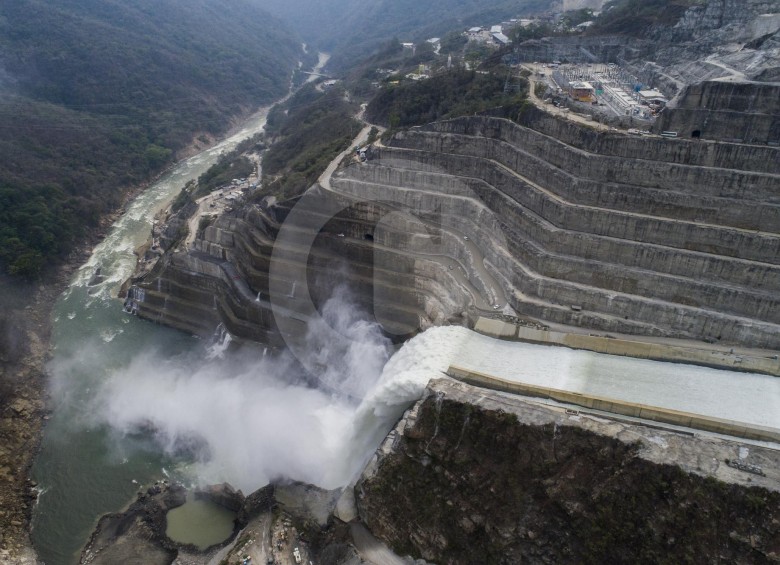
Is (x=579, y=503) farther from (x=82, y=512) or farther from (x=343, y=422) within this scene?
(x=82, y=512)

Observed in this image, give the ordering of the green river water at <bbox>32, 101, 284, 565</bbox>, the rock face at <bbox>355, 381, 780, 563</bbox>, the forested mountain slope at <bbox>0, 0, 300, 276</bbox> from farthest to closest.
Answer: the forested mountain slope at <bbox>0, 0, 300, 276</bbox>
the green river water at <bbox>32, 101, 284, 565</bbox>
the rock face at <bbox>355, 381, 780, 563</bbox>

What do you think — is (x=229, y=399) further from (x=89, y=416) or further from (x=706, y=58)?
(x=706, y=58)

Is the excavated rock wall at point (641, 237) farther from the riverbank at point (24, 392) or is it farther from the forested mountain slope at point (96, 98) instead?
the forested mountain slope at point (96, 98)

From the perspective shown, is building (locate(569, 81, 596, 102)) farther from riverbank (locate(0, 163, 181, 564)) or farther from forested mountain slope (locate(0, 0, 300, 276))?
forested mountain slope (locate(0, 0, 300, 276))

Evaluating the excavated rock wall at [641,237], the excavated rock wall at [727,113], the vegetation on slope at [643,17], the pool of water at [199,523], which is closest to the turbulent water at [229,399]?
the pool of water at [199,523]

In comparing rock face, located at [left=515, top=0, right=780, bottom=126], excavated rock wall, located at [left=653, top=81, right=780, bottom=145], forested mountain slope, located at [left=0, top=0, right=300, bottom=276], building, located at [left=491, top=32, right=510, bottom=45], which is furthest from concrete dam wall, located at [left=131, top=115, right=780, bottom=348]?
building, located at [left=491, top=32, right=510, bottom=45]

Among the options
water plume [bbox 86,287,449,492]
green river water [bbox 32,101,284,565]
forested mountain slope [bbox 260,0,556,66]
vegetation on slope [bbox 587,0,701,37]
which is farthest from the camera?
A: forested mountain slope [bbox 260,0,556,66]
